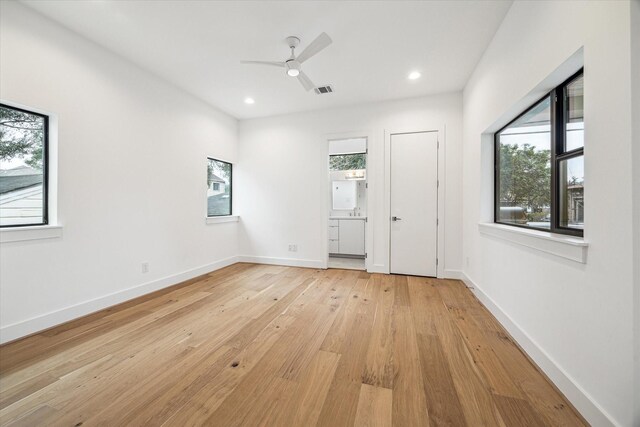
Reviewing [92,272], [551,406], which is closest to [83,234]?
[92,272]

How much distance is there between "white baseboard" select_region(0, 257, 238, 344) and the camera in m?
2.08

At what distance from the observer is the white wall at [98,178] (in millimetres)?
2139

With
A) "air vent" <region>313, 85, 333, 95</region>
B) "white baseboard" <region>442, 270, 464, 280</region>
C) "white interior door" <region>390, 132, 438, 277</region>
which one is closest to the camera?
"air vent" <region>313, 85, 333, 95</region>

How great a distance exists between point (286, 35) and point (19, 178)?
2782 millimetres

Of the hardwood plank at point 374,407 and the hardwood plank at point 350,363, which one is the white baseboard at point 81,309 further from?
the hardwood plank at point 374,407

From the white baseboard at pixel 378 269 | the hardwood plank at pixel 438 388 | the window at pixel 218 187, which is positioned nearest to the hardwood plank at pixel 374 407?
the hardwood plank at pixel 438 388

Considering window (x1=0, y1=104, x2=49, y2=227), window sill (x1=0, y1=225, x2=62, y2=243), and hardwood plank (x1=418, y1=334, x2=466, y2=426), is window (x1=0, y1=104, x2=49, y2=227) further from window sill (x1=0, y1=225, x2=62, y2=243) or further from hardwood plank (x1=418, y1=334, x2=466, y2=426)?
hardwood plank (x1=418, y1=334, x2=466, y2=426)

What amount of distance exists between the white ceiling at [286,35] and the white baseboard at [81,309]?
274cm

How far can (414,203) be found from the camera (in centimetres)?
404

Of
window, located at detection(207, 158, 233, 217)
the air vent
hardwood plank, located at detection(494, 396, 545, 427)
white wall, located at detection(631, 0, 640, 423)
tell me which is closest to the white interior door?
the air vent

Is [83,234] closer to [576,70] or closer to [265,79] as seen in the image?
[265,79]

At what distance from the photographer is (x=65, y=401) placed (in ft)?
4.66

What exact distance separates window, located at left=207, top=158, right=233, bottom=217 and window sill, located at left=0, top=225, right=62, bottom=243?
2173mm

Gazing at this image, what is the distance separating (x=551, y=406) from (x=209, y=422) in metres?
1.86
